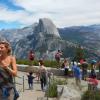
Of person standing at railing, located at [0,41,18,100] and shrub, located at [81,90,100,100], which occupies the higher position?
person standing at railing, located at [0,41,18,100]

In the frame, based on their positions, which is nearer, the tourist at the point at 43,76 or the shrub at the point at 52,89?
the shrub at the point at 52,89

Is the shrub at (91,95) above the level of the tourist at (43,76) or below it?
below

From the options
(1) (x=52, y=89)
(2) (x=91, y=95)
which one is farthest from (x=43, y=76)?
(2) (x=91, y=95)

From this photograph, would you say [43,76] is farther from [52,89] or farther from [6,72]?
[6,72]

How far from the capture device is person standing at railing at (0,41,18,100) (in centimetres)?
777

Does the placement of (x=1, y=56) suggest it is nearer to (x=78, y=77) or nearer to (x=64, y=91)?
(x=64, y=91)

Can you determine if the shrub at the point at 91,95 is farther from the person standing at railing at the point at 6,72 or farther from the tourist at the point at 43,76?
the person standing at railing at the point at 6,72

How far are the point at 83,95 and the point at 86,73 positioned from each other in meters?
9.00

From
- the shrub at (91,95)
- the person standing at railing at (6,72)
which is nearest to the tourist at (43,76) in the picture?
the shrub at (91,95)

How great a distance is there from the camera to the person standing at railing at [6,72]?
7766mm

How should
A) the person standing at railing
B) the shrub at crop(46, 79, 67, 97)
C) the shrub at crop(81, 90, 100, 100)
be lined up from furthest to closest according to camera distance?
the shrub at crop(46, 79, 67, 97)
the shrub at crop(81, 90, 100, 100)
the person standing at railing

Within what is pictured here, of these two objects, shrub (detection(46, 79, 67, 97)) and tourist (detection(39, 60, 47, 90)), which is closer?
shrub (detection(46, 79, 67, 97))

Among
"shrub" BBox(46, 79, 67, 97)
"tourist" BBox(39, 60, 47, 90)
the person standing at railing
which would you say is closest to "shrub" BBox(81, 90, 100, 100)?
"shrub" BBox(46, 79, 67, 97)

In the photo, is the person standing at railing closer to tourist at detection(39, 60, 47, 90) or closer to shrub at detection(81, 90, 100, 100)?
shrub at detection(81, 90, 100, 100)
